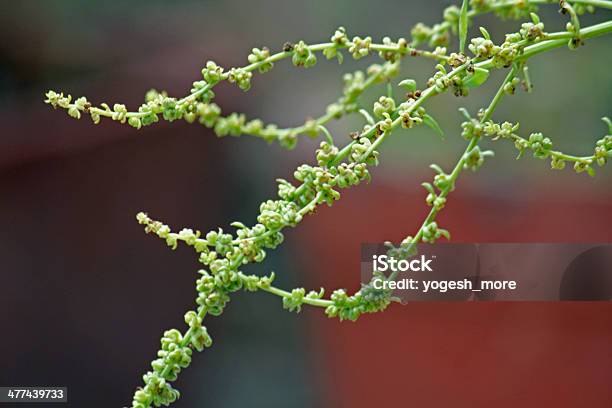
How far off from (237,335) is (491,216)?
0.39m

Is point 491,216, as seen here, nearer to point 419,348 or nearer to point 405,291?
point 419,348

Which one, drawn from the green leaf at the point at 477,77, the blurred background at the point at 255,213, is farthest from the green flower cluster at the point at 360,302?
the blurred background at the point at 255,213

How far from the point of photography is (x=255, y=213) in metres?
1.15

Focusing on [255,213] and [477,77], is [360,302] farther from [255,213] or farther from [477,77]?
[255,213]

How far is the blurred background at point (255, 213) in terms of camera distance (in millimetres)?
986

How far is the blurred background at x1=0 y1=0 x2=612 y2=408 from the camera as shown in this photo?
99cm

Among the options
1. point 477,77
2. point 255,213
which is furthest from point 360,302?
point 255,213

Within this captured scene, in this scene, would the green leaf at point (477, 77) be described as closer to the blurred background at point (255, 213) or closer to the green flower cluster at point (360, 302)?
the green flower cluster at point (360, 302)

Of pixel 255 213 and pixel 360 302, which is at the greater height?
pixel 255 213

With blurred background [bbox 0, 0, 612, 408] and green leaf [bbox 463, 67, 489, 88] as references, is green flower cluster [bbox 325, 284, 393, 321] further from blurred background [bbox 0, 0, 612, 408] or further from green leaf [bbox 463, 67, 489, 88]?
blurred background [bbox 0, 0, 612, 408]

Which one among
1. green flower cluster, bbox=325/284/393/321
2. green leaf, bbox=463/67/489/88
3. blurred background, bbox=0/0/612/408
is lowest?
green flower cluster, bbox=325/284/393/321

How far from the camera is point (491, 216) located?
100 centimetres

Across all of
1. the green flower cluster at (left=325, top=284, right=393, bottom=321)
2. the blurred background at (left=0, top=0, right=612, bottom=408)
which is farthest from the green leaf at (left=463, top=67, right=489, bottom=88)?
the blurred background at (left=0, top=0, right=612, bottom=408)

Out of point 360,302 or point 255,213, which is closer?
point 360,302
